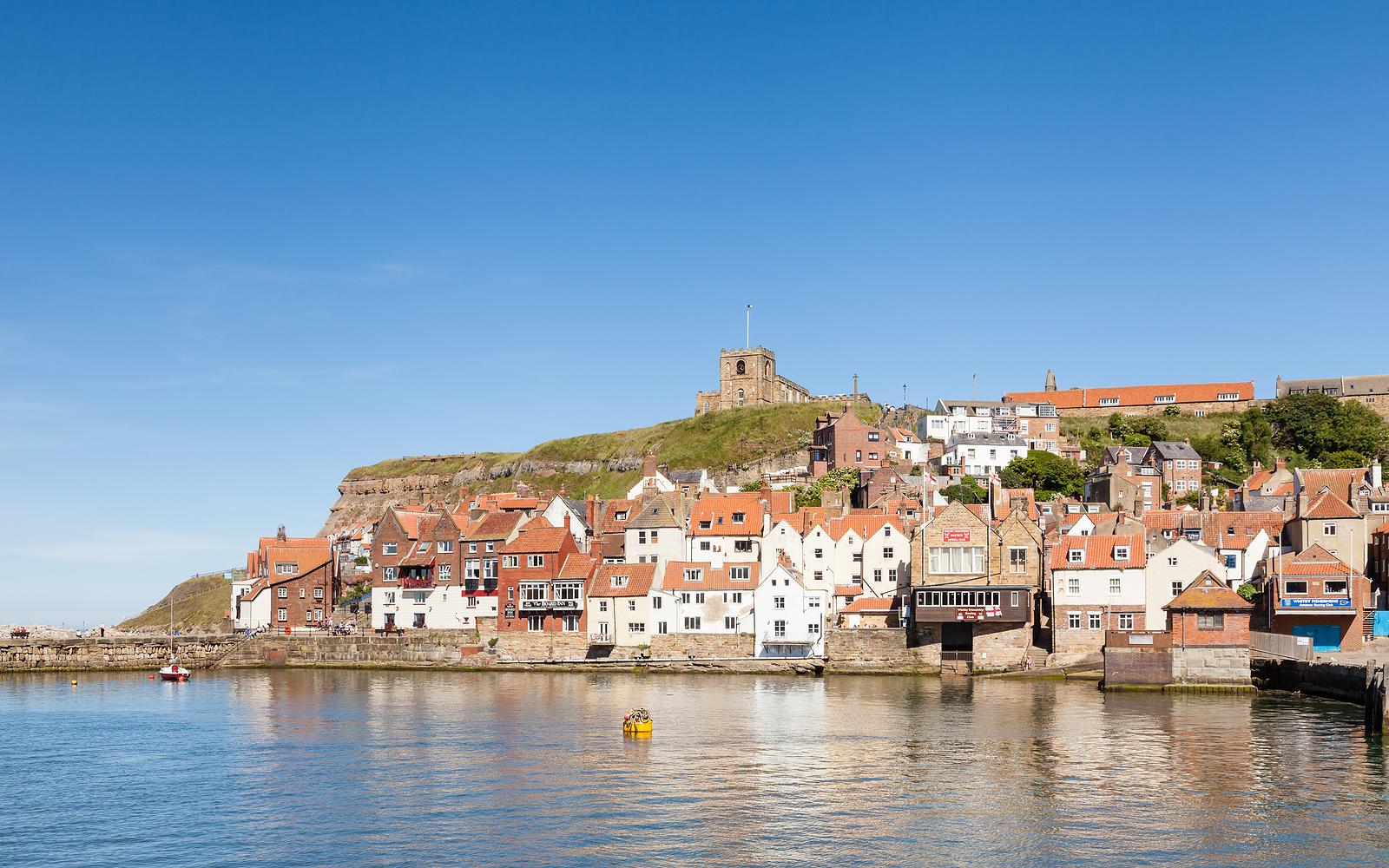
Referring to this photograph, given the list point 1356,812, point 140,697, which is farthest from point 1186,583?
point 140,697

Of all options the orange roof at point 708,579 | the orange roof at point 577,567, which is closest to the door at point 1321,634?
the orange roof at point 708,579

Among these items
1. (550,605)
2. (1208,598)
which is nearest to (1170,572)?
(1208,598)

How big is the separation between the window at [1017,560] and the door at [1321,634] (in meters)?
18.2

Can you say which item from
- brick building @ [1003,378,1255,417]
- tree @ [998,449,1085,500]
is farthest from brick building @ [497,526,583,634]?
brick building @ [1003,378,1255,417]

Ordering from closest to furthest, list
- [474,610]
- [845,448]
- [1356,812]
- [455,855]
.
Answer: [455,855] → [1356,812] → [474,610] → [845,448]

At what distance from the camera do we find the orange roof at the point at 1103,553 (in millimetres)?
92250

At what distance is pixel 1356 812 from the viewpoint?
46719 mm

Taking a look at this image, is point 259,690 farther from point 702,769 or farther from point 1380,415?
point 1380,415

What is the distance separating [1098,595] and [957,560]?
33.4 ft

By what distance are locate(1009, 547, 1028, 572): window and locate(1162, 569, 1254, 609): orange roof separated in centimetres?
1280

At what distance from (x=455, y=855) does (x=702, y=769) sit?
16.0m

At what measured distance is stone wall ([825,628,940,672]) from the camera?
9569cm

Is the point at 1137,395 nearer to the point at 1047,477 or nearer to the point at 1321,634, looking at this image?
the point at 1047,477

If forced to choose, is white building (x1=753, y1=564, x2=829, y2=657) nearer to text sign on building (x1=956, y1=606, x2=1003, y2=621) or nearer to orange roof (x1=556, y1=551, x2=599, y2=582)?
text sign on building (x1=956, y1=606, x2=1003, y2=621)
